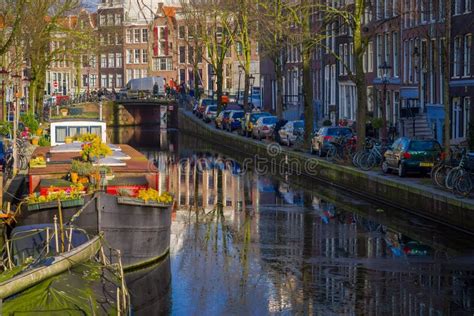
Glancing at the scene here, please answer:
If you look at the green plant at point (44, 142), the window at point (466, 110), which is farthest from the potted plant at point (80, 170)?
the window at point (466, 110)

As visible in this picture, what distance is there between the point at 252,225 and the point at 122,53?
11641cm

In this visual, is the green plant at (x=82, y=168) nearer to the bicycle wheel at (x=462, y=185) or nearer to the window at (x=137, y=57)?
the bicycle wheel at (x=462, y=185)

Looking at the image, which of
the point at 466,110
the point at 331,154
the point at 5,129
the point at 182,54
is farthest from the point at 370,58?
the point at 182,54

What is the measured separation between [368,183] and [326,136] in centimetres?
1070

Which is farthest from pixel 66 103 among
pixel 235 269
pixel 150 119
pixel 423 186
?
pixel 235 269

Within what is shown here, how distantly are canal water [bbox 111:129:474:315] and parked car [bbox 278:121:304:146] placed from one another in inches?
608

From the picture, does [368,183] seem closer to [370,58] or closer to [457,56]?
[457,56]

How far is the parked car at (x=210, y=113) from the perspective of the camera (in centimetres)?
9138

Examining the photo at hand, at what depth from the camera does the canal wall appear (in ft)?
102

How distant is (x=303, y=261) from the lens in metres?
26.4

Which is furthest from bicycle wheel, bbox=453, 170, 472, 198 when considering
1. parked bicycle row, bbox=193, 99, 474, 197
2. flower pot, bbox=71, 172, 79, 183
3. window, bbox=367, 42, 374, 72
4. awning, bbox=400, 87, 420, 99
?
window, bbox=367, 42, 374, 72

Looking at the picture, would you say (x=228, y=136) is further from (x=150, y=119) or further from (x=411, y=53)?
(x=150, y=119)

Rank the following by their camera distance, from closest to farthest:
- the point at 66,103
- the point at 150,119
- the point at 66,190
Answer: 1. the point at 66,190
2. the point at 66,103
3. the point at 150,119

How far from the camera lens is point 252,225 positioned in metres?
33.1
